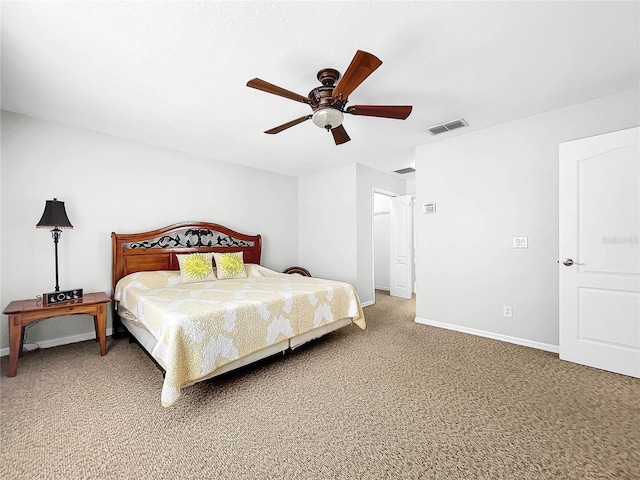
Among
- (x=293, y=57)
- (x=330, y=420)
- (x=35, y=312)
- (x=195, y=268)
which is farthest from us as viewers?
(x=195, y=268)

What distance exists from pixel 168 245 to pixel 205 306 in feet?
6.62

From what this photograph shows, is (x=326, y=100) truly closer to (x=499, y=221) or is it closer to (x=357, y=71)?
(x=357, y=71)

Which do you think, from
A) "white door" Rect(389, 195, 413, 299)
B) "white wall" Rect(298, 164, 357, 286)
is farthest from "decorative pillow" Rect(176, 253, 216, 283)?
"white door" Rect(389, 195, 413, 299)

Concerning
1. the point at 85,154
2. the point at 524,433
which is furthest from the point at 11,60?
the point at 524,433

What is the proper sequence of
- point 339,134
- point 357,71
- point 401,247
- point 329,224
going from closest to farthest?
1. point 357,71
2. point 339,134
3. point 329,224
4. point 401,247

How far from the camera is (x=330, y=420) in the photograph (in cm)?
184

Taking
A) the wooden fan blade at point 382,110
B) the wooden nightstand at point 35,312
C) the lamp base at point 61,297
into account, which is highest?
the wooden fan blade at point 382,110

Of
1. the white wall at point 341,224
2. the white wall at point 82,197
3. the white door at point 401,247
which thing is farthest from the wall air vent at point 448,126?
the white wall at point 82,197

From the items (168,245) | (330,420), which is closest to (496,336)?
(330,420)

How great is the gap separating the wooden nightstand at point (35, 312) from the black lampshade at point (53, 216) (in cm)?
75

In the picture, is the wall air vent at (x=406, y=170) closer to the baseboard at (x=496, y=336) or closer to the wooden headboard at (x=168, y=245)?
the baseboard at (x=496, y=336)

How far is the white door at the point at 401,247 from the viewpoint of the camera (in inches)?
220

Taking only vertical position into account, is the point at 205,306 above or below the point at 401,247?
below

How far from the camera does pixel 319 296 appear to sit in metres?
2.94
